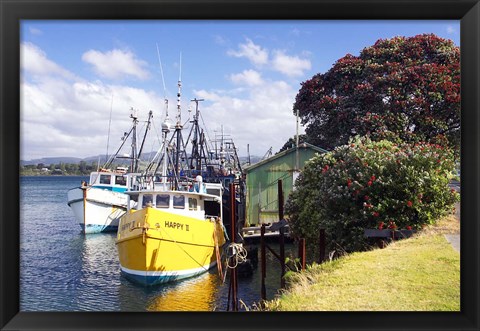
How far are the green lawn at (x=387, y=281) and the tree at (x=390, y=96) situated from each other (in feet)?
19.7

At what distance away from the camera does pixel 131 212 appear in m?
12.3

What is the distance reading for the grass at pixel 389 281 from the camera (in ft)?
19.4

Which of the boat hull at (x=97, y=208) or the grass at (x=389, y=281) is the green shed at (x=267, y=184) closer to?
the grass at (x=389, y=281)

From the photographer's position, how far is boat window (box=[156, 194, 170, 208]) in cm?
1298

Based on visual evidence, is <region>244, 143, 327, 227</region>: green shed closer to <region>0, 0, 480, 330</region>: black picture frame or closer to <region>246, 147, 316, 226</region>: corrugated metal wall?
<region>246, 147, 316, 226</region>: corrugated metal wall

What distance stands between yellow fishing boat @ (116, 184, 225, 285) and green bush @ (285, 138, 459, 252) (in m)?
3.83

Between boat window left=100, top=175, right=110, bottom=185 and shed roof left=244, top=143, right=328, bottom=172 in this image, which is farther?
boat window left=100, top=175, right=110, bottom=185

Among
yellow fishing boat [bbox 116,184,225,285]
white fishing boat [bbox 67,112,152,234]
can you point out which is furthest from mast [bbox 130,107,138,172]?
yellow fishing boat [bbox 116,184,225,285]

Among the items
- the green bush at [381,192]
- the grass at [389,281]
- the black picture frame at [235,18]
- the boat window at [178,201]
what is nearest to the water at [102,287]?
the boat window at [178,201]

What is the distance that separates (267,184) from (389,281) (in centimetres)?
986

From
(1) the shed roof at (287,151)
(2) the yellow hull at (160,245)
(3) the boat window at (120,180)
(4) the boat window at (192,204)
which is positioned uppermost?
(1) the shed roof at (287,151)

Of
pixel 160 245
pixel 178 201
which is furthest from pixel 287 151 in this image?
pixel 160 245

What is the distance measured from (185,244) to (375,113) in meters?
6.74
